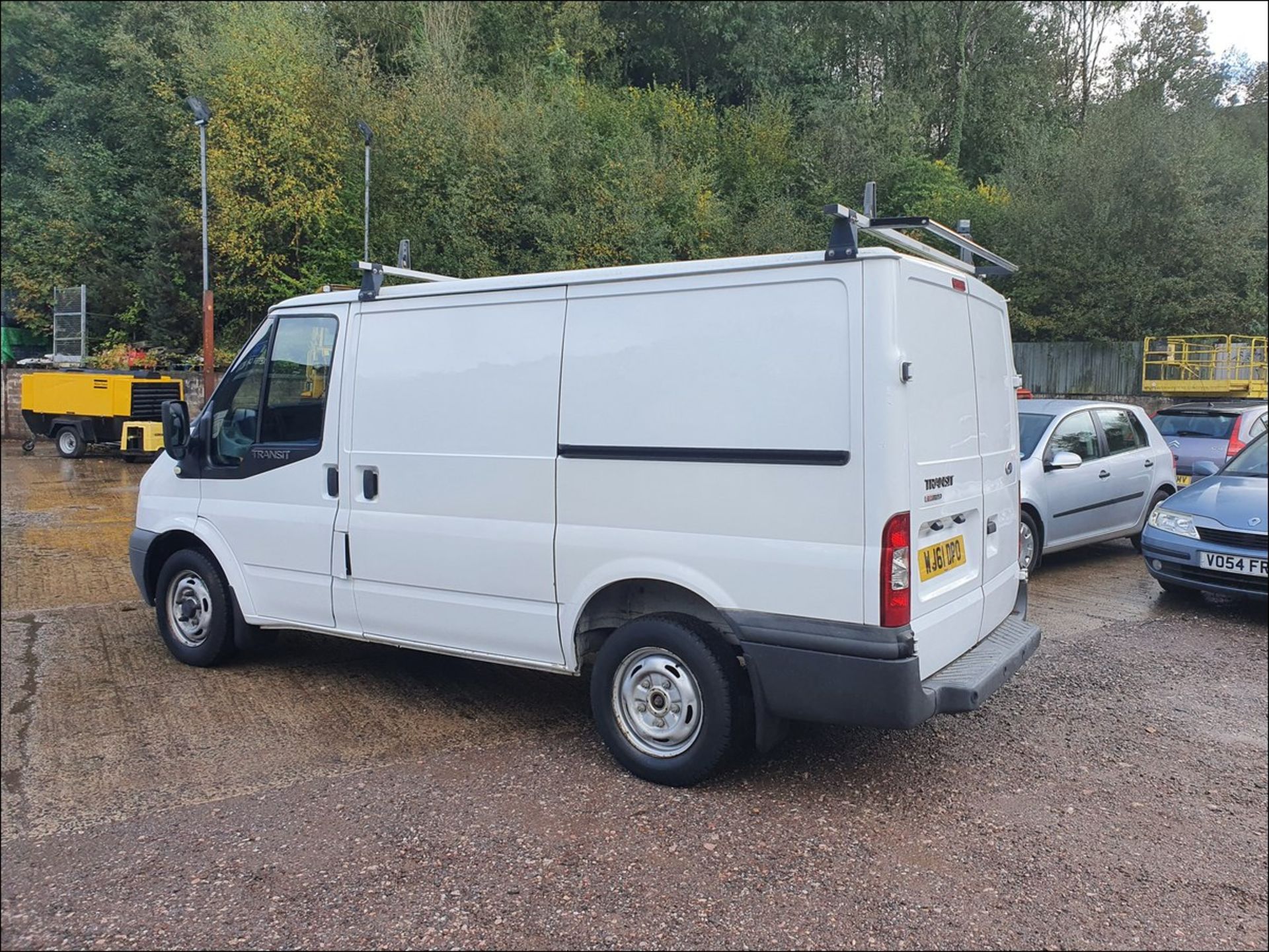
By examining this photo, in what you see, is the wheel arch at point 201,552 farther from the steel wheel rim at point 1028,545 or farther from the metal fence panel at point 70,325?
the metal fence panel at point 70,325

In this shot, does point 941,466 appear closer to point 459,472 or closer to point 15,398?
point 459,472

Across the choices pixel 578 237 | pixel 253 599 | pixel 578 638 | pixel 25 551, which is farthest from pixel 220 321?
pixel 578 638

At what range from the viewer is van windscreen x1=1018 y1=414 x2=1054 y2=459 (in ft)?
27.6

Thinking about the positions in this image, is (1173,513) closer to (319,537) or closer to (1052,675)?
(1052,675)

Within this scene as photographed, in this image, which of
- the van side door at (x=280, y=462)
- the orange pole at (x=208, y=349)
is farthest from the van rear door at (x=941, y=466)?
the orange pole at (x=208, y=349)

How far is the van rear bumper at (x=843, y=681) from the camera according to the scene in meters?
3.58

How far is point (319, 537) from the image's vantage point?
4.98 metres

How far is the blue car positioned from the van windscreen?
1283mm

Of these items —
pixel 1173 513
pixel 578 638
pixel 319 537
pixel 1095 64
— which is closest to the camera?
pixel 578 638

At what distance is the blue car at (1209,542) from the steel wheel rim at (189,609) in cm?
586

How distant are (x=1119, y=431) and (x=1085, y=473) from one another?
2.97 ft

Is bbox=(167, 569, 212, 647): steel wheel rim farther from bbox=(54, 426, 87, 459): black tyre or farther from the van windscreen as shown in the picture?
bbox=(54, 426, 87, 459): black tyre

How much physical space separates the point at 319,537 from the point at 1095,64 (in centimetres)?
3500

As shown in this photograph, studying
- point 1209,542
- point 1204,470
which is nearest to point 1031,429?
point 1204,470
